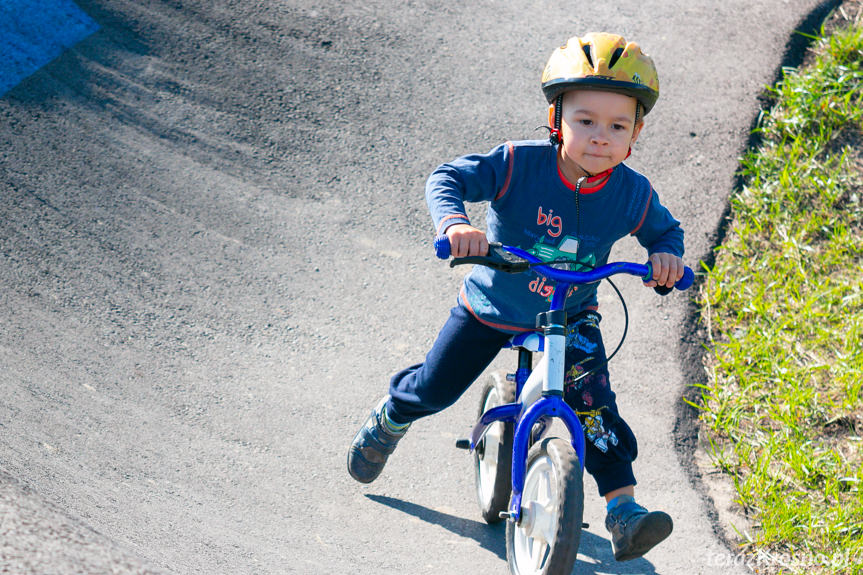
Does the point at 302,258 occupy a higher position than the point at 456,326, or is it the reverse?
the point at 456,326

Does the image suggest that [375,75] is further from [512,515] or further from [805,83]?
[512,515]

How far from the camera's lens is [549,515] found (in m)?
2.67

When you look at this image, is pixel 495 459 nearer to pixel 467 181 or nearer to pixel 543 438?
pixel 543 438

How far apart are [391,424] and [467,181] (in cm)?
114

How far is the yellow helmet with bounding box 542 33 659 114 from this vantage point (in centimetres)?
265

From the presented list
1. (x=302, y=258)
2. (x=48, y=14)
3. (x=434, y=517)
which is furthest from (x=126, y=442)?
(x=48, y=14)

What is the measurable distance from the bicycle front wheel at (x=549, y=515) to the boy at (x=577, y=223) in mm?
268

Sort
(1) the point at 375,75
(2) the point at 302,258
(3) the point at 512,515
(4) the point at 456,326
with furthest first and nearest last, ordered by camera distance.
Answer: (1) the point at 375,75 → (2) the point at 302,258 → (4) the point at 456,326 → (3) the point at 512,515

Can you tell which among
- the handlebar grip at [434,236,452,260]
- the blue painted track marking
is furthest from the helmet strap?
the blue painted track marking

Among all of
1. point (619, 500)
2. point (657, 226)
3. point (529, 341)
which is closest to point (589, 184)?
point (657, 226)

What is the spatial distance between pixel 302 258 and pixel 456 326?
6.46ft

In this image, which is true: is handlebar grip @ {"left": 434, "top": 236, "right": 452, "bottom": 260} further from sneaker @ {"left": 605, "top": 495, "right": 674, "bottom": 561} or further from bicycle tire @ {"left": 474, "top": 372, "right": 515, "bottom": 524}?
sneaker @ {"left": 605, "top": 495, "right": 674, "bottom": 561}

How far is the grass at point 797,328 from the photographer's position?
3.54 metres

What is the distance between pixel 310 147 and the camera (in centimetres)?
551
